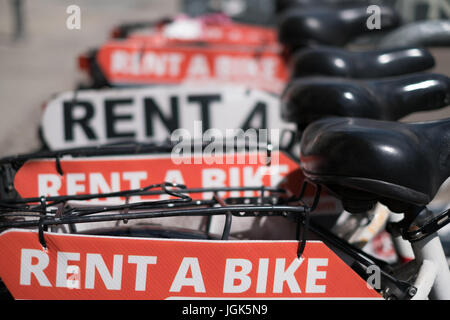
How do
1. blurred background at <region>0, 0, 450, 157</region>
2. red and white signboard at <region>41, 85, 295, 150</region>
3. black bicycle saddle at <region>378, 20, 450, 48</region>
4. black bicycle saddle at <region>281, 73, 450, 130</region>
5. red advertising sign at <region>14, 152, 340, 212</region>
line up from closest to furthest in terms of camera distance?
black bicycle saddle at <region>281, 73, 450, 130</region>
red advertising sign at <region>14, 152, 340, 212</region>
red and white signboard at <region>41, 85, 295, 150</region>
black bicycle saddle at <region>378, 20, 450, 48</region>
blurred background at <region>0, 0, 450, 157</region>

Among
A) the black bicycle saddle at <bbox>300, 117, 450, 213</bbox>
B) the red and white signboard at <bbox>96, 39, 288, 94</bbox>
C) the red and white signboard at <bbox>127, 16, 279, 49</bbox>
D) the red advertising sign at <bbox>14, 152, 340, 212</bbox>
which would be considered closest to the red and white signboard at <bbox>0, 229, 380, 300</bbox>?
the black bicycle saddle at <bbox>300, 117, 450, 213</bbox>

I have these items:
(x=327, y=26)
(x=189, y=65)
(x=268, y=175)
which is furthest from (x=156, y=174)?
(x=189, y=65)

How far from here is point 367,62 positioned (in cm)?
236

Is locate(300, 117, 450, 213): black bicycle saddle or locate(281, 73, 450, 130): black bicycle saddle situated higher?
locate(281, 73, 450, 130): black bicycle saddle

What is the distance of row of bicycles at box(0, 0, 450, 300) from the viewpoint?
1410 mm

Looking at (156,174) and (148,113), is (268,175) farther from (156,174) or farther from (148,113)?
(148,113)

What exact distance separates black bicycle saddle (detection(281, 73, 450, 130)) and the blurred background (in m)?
0.64

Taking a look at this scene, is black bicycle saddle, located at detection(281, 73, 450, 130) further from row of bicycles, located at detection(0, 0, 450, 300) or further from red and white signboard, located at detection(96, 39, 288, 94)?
red and white signboard, located at detection(96, 39, 288, 94)

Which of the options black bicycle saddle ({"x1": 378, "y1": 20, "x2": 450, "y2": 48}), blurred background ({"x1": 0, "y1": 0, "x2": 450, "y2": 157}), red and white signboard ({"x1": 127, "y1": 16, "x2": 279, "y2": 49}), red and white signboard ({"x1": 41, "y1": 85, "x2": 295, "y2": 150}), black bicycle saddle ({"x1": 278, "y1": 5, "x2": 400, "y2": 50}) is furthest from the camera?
red and white signboard ({"x1": 127, "y1": 16, "x2": 279, "y2": 49})

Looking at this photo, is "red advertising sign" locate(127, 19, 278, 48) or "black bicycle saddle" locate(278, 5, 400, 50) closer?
"black bicycle saddle" locate(278, 5, 400, 50)

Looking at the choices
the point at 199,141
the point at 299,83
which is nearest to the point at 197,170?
the point at 199,141

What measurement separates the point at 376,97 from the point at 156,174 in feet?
2.92

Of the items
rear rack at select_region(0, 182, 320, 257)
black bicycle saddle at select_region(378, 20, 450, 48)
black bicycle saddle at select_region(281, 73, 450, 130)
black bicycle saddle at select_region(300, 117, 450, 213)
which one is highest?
black bicycle saddle at select_region(378, 20, 450, 48)

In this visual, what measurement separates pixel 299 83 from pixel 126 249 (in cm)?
99
